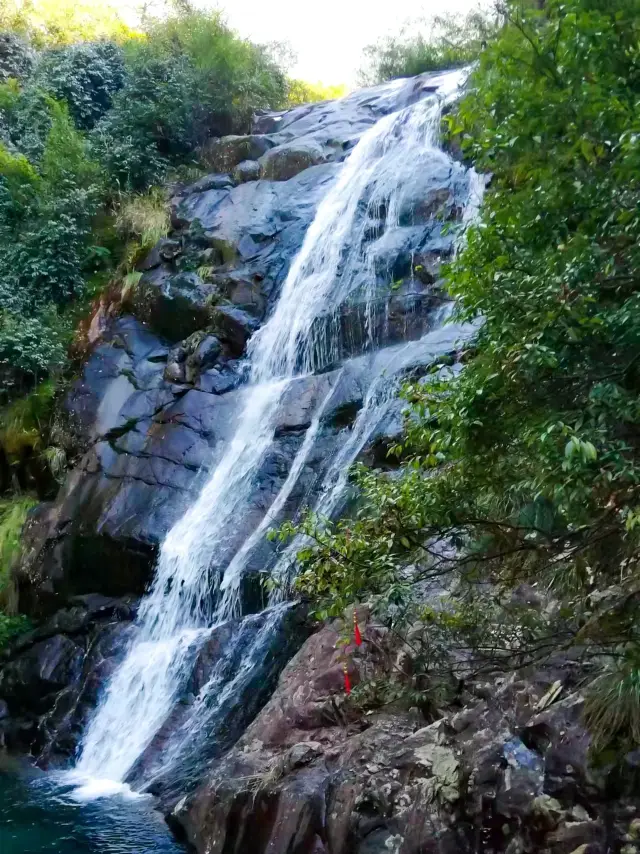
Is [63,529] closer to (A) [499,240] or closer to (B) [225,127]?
(A) [499,240]

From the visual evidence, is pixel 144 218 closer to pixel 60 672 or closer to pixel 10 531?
pixel 10 531

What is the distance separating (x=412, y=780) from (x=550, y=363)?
3.05m

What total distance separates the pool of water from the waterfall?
503 mm

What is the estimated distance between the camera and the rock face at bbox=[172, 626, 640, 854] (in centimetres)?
373

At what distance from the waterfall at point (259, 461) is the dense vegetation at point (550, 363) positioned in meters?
4.22

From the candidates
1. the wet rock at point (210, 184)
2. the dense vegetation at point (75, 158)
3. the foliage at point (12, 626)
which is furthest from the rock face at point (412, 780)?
the wet rock at point (210, 184)

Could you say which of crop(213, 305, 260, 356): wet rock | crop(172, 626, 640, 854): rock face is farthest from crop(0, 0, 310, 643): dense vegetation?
crop(172, 626, 640, 854): rock face

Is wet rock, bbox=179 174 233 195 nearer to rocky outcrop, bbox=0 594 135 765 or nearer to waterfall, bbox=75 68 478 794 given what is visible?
waterfall, bbox=75 68 478 794

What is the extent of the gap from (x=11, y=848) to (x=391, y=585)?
5357 mm

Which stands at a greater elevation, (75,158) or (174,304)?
(75,158)

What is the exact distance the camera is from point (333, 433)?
10.1 m

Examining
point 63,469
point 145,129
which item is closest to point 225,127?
point 145,129

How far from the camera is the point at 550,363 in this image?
3008 millimetres

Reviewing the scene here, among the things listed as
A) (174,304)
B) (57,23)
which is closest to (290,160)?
(174,304)
